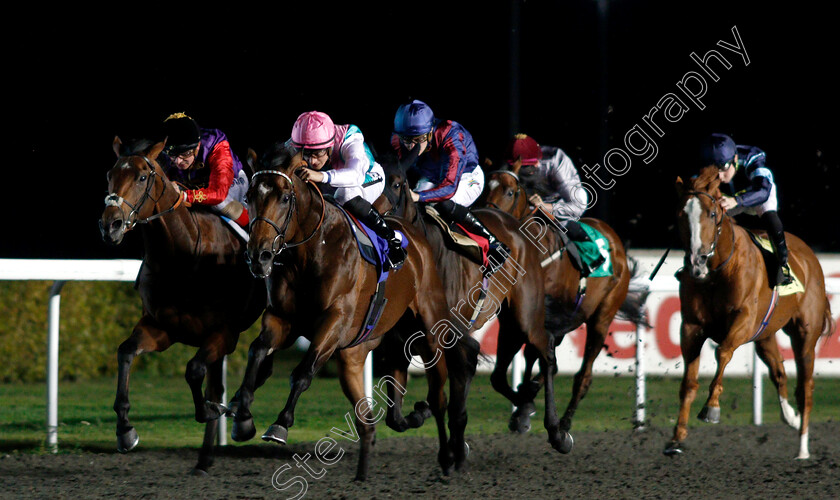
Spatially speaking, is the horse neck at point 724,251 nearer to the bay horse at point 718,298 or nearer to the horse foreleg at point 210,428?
the bay horse at point 718,298

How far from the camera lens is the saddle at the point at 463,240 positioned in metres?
5.59

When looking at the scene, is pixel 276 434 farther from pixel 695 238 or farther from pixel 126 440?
pixel 695 238

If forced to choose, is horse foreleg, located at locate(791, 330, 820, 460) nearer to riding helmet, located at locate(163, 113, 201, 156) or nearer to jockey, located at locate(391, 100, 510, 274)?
jockey, located at locate(391, 100, 510, 274)

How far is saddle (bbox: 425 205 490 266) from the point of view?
5.59m

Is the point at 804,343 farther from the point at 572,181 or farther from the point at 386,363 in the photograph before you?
the point at 386,363

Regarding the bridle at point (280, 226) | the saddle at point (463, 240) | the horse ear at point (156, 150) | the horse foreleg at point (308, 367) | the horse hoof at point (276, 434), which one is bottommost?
the horse hoof at point (276, 434)

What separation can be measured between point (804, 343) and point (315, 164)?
363 cm

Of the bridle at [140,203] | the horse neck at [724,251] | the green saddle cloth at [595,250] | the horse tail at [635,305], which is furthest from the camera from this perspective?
the horse tail at [635,305]

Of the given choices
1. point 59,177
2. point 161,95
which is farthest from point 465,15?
point 59,177

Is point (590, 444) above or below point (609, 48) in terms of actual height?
A: below

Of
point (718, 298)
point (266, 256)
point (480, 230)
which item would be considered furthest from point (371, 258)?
point (718, 298)

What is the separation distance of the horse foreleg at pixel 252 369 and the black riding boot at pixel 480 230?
4.73 ft

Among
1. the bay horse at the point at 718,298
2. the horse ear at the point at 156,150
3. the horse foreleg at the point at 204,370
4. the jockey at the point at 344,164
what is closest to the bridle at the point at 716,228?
the bay horse at the point at 718,298

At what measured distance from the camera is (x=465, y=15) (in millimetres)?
14164
